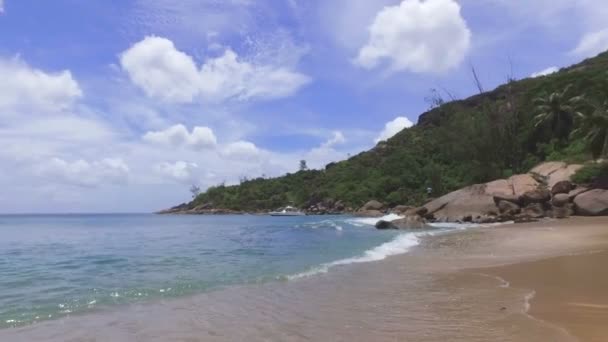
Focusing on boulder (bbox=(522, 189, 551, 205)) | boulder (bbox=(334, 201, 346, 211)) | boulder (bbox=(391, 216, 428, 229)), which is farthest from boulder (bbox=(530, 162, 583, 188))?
boulder (bbox=(334, 201, 346, 211))

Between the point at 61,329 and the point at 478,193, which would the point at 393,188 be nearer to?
the point at 478,193

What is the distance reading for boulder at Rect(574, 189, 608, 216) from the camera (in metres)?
31.1

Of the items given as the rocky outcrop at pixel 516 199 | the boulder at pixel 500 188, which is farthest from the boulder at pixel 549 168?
the boulder at pixel 500 188

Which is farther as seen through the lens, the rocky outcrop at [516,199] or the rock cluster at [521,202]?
the rocky outcrop at [516,199]

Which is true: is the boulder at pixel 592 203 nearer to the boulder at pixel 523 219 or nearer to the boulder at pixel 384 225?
the boulder at pixel 523 219

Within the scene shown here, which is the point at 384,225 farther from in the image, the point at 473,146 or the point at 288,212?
the point at 288,212

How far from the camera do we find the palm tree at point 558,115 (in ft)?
189

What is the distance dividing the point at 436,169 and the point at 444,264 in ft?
197

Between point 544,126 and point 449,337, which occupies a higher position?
point 544,126

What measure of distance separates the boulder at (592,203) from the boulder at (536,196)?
243 centimetres

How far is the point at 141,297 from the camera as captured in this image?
442 inches

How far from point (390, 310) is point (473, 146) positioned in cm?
5160

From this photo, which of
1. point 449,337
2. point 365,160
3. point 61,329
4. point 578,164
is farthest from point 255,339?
point 365,160

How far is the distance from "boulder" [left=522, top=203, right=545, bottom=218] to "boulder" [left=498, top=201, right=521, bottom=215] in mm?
735
